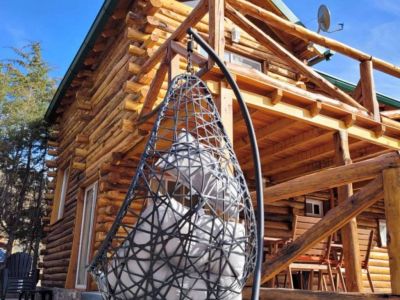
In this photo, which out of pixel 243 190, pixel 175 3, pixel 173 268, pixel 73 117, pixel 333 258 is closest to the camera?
pixel 173 268

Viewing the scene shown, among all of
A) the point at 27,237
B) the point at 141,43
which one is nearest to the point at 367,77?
the point at 141,43

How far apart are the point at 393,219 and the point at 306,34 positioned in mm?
2985

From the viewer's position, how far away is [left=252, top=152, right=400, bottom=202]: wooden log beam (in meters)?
2.68

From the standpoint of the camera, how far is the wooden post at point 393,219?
246 centimetres

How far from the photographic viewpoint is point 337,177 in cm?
301

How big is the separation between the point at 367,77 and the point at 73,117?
288 inches

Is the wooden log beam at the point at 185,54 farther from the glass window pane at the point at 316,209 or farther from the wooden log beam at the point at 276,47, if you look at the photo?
the glass window pane at the point at 316,209

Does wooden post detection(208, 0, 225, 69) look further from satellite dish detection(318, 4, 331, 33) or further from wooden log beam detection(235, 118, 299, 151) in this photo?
satellite dish detection(318, 4, 331, 33)

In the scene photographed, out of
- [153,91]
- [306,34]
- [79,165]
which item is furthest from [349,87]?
[79,165]

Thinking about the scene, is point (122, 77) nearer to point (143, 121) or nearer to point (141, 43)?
point (141, 43)

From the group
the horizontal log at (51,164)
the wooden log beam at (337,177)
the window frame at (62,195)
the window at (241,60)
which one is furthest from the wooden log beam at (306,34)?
the horizontal log at (51,164)

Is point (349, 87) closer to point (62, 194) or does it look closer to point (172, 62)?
point (172, 62)

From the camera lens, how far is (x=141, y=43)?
6344 mm

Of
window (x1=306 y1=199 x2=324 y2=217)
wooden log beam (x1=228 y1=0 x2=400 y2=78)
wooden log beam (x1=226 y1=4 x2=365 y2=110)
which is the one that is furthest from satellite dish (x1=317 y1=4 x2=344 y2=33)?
window (x1=306 y1=199 x2=324 y2=217)
